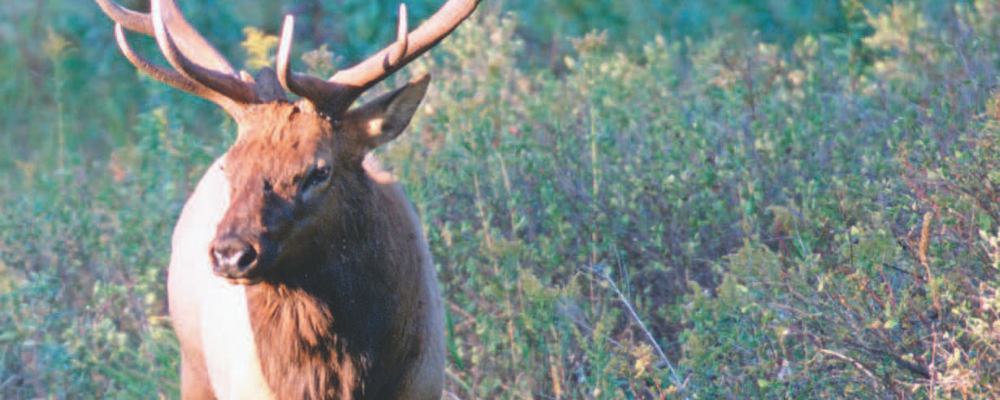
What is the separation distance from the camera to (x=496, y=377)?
20.3ft

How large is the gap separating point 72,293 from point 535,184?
2.71 m

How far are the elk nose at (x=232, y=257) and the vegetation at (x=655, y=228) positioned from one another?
5.26 feet

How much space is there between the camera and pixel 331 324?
4559mm

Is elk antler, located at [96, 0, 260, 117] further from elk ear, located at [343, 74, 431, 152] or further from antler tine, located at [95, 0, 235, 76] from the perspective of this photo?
elk ear, located at [343, 74, 431, 152]

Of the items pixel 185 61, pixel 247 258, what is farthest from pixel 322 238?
pixel 185 61

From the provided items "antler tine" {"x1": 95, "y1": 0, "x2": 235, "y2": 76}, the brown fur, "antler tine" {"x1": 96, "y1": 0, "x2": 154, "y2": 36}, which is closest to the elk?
the brown fur

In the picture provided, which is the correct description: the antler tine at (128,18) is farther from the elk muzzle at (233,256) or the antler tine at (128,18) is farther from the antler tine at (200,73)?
the elk muzzle at (233,256)

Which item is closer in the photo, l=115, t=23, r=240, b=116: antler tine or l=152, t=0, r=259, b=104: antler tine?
l=152, t=0, r=259, b=104: antler tine

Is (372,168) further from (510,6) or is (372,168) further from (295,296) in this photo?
(510,6)

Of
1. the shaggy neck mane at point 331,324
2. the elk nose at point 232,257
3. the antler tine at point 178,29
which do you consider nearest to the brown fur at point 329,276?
the shaggy neck mane at point 331,324

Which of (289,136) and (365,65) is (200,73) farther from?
(365,65)

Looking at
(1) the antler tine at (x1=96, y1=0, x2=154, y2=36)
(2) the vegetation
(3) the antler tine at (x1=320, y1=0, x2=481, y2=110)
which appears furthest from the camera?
(1) the antler tine at (x1=96, y1=0, x2=154, y2=36)

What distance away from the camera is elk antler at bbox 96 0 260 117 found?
4.55m

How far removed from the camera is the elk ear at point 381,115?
15.5 feet
